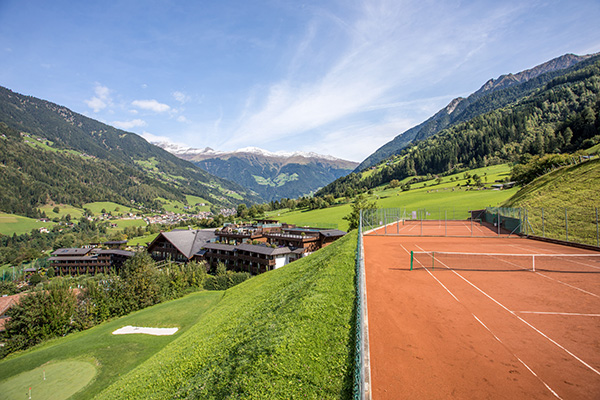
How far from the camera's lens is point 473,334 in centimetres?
906

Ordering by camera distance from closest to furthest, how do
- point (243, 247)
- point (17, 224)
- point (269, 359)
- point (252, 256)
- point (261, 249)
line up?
point (269, 359)
point (261, 249)
point (252, 256)
point (243, 247)
point (17, 224)

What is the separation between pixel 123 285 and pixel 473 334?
128 ft

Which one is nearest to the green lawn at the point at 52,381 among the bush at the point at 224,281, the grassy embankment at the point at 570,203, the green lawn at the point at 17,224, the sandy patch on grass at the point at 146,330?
the sandy patch on grass at the point at 146,330

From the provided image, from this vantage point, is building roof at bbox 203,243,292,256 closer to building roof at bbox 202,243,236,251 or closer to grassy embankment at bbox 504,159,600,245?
building roof at bbox 202,243,236,251

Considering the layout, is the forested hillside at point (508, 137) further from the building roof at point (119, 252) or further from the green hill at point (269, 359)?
the green hill at point (269, 359)

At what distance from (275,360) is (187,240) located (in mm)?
71900

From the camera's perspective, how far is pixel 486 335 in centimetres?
896

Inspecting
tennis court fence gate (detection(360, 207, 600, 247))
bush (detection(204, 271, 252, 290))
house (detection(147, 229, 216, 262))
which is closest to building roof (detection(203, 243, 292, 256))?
bush (detection(204, 271, 252, 290))

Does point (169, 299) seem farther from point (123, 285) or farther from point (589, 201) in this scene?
point (589, 201)

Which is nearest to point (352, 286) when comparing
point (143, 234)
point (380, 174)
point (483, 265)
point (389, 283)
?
point (389, 283)

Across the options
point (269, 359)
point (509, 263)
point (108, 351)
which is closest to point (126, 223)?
point (108, 351)

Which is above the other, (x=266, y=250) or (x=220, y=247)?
(x=266, y=250)

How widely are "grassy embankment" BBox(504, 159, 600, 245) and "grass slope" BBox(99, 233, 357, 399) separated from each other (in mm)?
26703

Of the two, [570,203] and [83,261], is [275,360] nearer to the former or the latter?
[570,203]
